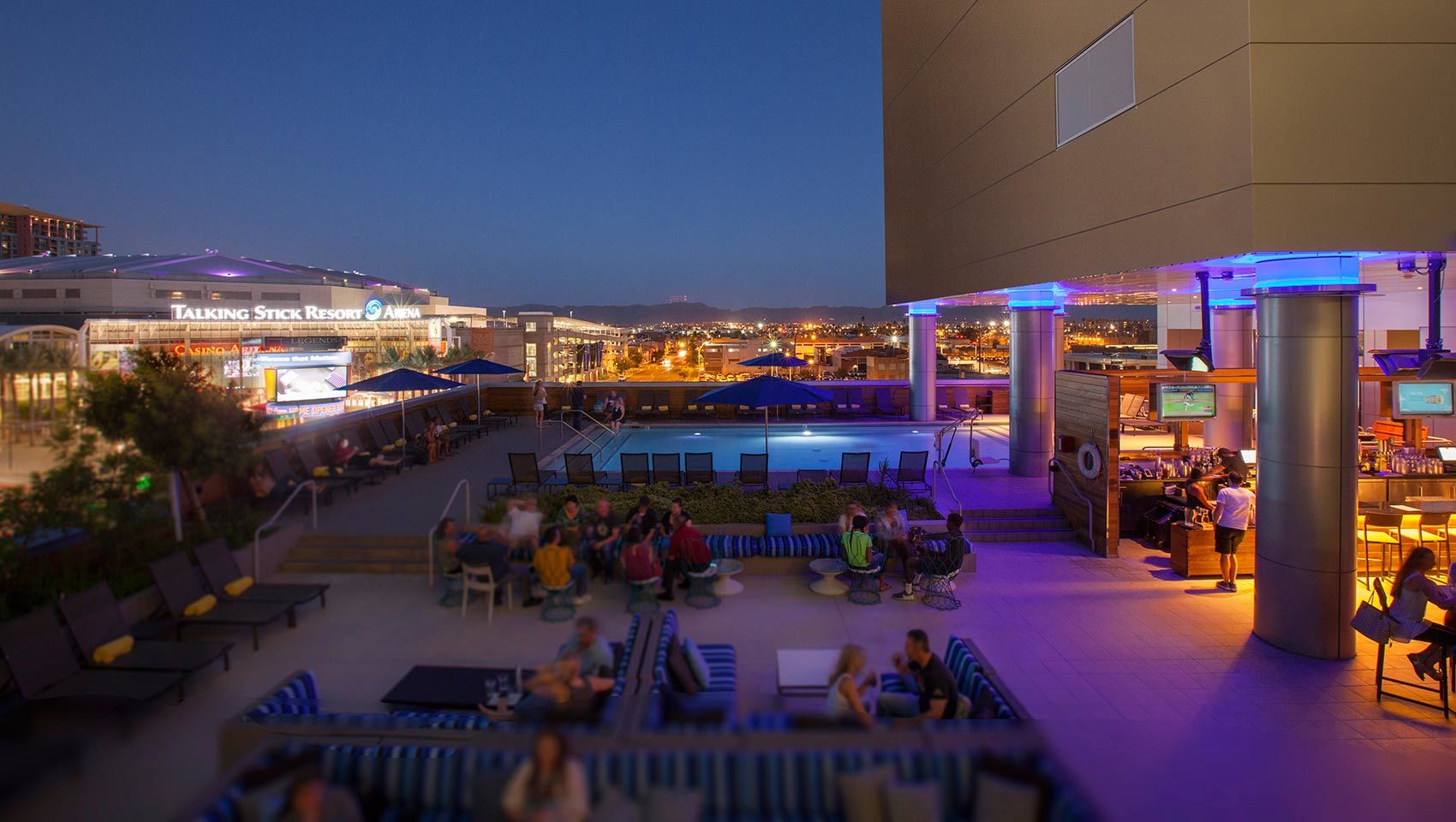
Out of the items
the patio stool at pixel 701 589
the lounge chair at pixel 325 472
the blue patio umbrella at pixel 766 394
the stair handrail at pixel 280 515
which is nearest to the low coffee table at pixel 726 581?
the patio stool at pixel 701 589

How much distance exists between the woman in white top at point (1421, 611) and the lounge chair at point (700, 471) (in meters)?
8.73

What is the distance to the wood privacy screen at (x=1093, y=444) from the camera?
10695 millimetres

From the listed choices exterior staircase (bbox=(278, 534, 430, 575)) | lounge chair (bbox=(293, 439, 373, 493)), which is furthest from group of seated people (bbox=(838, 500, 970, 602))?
lounge chair (bbox=(293, 439, 373, 493))

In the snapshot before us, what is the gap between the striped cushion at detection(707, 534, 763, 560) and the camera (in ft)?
32.5

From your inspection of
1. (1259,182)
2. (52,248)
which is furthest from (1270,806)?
(52,248)

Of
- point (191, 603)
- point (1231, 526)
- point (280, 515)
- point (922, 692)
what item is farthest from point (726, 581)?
point (280, 515)

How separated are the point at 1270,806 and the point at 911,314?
1851cm

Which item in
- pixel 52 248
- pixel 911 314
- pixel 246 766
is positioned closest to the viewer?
pixel 246 766

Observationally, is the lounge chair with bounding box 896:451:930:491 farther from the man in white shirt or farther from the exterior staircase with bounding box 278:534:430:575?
the exterior staircase with bounding box 278:534:430:575

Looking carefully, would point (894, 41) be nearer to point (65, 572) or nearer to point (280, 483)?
point (280, 483)

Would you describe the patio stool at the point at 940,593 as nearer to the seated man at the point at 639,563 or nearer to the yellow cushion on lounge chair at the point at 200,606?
the seated man at the point at 639,563

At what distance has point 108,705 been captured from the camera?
5.64 meters

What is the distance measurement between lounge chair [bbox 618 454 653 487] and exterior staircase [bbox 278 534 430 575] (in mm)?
3651

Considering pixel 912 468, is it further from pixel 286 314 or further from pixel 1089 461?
pixel 286 314
